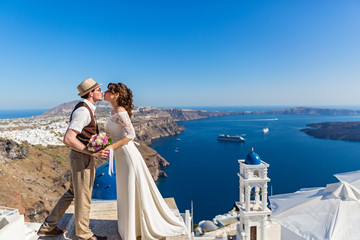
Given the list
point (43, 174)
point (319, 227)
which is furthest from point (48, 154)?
point (319, 227)

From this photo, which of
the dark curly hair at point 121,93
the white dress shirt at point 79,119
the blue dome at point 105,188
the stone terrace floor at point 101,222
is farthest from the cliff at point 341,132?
the white dress shirt at point 79,119

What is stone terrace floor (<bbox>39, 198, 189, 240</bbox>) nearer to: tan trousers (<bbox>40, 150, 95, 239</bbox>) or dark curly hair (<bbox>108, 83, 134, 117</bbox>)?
→ tan trousers (<bbox>40, 150, 95, 239</bbox>)

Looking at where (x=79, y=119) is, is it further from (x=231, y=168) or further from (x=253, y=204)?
(x=231, y=168)

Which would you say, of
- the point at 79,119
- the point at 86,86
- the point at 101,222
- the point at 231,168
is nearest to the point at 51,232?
the point at 101,222

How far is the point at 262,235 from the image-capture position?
1060 cm

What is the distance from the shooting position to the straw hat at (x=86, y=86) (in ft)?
8.59

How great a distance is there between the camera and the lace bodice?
2.65 metres

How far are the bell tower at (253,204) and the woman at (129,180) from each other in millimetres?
7818

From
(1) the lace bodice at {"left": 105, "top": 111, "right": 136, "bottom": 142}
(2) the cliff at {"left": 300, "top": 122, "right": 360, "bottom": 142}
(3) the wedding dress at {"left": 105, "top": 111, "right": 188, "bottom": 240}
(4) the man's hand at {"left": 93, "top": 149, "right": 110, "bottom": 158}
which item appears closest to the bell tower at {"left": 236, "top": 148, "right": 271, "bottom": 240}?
(3) the wedding dress at {"left": 105, "top": 111, "right": 188, "bottom": 240}

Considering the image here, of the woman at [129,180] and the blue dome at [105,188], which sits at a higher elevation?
the woman at [129,180]

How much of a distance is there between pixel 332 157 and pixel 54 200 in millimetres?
60576

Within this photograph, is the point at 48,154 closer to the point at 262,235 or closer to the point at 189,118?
the point at 262,235

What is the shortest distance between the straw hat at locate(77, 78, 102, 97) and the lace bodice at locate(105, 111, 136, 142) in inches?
15.9

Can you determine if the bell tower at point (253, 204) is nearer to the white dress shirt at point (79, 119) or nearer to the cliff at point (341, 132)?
the white dress shirt at point (79, 119)
